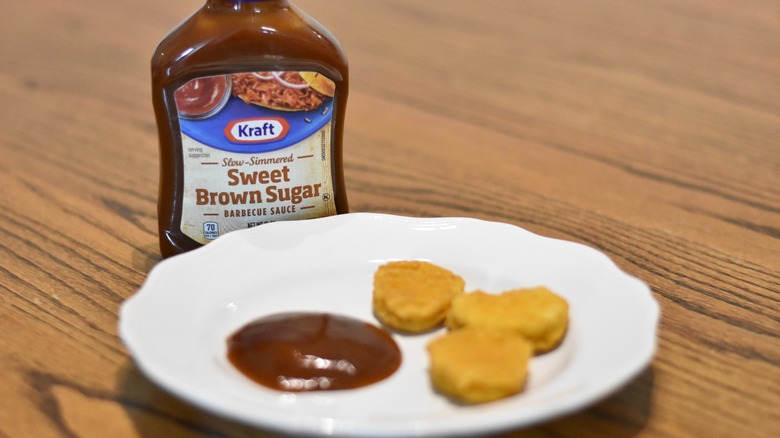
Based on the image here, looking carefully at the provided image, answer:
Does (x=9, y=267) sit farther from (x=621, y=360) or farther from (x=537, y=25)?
(x=537, y=25)

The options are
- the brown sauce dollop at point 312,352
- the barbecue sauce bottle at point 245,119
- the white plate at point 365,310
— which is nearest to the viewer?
the white plate at point 365,310

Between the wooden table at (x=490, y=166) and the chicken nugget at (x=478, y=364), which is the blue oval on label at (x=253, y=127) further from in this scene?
the chicken nugget at (x=478, y=364)

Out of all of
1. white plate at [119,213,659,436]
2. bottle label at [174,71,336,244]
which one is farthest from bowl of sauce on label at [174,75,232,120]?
white plate at [119,213,659,436]

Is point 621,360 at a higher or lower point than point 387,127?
higher

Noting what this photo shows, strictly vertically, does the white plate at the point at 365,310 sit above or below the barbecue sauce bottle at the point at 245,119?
below

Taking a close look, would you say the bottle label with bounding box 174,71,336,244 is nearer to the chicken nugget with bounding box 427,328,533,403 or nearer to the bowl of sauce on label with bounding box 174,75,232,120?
the bowl of sauce on label with bounding box 174,75,232,120

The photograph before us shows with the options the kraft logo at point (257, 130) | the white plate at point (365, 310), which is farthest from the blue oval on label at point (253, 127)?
the white plate at point (365, 310)

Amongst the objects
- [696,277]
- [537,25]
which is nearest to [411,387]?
[696,277]
